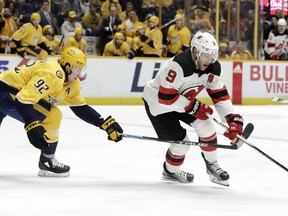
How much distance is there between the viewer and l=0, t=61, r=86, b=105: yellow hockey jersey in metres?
4.78

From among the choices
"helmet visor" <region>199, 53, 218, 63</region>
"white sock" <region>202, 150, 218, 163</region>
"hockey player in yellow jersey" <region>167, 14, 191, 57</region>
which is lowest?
"hockey player in yellow jersey" <region>167, 14, 191, 57</region>

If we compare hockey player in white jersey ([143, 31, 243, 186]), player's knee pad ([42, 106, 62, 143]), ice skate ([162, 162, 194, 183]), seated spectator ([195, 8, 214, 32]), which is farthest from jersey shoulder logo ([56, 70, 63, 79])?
seated spectator ([195, 8, 214, 32])

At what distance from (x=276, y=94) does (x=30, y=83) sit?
1009 cm

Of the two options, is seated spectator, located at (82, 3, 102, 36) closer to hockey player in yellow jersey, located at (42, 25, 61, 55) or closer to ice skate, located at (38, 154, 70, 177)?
hockey player in yellow jersey, located at (42, 25, 61, 55)

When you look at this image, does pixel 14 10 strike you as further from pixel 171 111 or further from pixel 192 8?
pixel 171 111

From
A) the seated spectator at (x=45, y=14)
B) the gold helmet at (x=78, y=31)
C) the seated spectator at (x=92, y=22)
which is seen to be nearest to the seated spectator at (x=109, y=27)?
the seated spectator at (x=92, y=22)

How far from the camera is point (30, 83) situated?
4801 millimetres

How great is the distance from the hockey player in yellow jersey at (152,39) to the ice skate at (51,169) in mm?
8760

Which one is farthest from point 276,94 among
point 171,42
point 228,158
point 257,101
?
point 228,158

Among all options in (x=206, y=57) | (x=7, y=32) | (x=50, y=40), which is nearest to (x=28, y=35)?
(x=7, y=32)

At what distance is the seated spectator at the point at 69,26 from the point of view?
517 inches

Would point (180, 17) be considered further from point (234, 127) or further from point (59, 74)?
point (234, 127)

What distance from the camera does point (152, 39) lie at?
45.8ft

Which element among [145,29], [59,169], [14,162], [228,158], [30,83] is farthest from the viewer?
[145,29]
